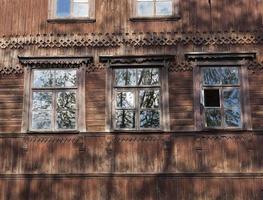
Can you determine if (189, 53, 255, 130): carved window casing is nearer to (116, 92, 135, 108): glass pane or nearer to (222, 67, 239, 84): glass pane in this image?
(222, 67, 239, 84): glass pane

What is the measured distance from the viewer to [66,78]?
16.2 metres

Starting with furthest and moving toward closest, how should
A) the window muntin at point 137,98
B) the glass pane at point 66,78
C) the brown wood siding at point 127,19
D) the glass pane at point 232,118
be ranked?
the brown wood siding at point 127,19
the glass pane at point 66,78
the window muntin at point 137,98
the glass pane at point 232,118

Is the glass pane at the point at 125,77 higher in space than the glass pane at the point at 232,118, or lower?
higher

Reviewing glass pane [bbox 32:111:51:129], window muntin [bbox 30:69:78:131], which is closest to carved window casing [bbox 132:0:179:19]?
window muntin [bbox 30:69:78:131]

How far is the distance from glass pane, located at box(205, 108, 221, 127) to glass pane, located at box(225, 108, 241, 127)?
23cm

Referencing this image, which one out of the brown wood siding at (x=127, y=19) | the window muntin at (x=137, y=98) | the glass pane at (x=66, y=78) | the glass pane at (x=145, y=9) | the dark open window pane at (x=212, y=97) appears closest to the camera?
the window muntin at (x=137, y=98)

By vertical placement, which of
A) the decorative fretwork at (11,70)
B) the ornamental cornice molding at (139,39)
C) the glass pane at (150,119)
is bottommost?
Result: the glass pane at (150,119)

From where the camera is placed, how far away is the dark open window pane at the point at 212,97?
52.1ft

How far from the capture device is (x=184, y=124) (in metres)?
15.6

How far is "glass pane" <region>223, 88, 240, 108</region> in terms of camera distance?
1583 centimetres

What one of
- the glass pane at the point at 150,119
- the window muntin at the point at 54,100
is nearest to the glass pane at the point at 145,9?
the window muntin at the point at 54,100

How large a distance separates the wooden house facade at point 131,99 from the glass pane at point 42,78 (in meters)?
0.03

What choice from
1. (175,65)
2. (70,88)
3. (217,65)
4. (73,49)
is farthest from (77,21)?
(217,65)

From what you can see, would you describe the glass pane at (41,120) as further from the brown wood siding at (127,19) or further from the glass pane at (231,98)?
the glass pane at (231,98)
